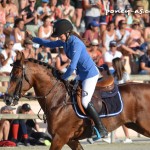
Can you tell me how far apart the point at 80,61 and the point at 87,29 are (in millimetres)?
7477

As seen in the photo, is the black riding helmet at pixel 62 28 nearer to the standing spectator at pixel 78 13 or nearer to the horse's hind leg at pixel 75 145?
the horse's hind leg at pixel 75 145

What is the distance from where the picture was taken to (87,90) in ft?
35.9

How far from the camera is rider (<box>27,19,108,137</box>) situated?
1064 cm

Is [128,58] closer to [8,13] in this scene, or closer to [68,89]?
[8,13]

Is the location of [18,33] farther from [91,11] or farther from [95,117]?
[95,117]

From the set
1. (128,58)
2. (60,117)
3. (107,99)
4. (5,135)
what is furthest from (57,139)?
(128,58)

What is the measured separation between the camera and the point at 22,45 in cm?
1658

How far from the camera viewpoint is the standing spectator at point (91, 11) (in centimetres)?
1909

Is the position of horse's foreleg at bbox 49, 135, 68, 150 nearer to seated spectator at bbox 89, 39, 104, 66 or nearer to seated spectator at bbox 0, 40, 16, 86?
seated spectator at bbox 0, 40, 16, 86

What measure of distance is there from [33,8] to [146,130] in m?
7.91

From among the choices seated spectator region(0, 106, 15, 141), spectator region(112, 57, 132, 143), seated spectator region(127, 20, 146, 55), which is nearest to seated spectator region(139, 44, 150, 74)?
seated spectator region(127, 20, 146, 55)

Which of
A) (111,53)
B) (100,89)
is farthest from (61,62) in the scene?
(100,89)

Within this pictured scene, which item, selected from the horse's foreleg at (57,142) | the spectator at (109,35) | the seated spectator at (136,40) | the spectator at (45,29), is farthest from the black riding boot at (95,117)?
the seated spectator at (136,40)

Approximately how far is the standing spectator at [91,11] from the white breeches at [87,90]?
8.14 metres
